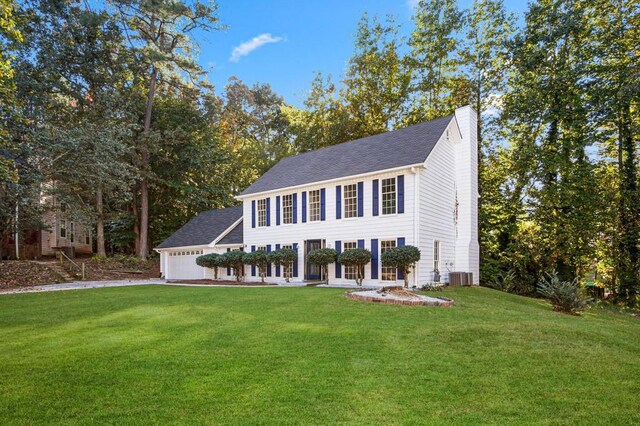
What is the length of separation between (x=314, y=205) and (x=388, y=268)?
519 centimetres

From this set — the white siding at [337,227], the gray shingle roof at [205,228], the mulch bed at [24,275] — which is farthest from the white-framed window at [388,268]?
the mulch bed at [24,275]

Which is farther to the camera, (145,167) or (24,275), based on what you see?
(145,167)

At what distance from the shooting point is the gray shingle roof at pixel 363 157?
52.7ft

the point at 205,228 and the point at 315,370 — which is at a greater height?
the point at 205,228

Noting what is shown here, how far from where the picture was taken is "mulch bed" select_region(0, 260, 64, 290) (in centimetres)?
1784

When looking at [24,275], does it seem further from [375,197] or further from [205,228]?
[375,197]

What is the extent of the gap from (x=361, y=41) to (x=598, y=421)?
2946cm

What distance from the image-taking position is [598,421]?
3525mm

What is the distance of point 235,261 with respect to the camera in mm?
19984

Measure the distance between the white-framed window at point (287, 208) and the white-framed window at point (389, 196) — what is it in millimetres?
5638

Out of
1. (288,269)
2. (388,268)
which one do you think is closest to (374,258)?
(388,268)

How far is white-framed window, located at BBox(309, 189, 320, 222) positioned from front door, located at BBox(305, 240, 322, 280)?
45.6 inches

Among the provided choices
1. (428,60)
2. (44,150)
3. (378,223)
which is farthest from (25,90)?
(428,60)

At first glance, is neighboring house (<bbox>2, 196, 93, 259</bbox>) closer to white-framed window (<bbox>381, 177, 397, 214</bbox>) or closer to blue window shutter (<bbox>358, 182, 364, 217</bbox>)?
blue window shutter (<bbox>358, 182, 364, 217</bbox>)
